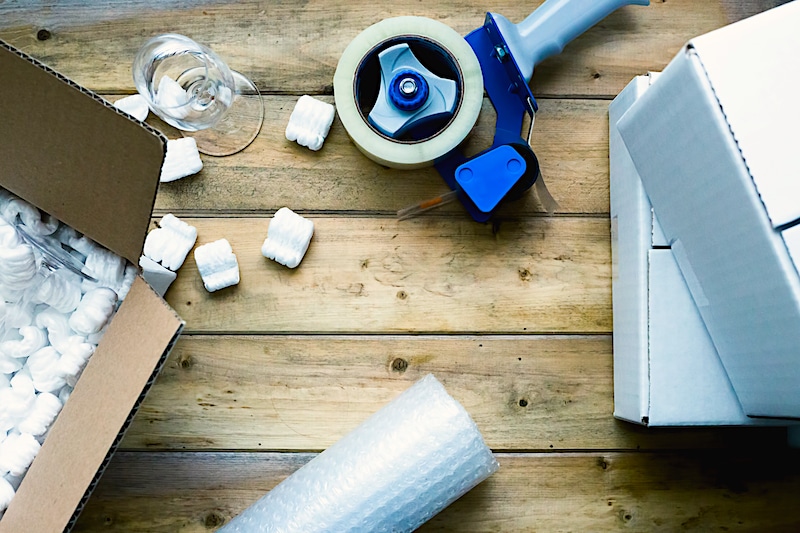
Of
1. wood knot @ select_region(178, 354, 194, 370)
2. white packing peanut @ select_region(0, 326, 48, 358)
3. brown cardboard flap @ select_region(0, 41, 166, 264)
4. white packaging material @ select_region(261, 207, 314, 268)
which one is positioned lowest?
white packing peanut @ select_region(0, 326, 48, 358)

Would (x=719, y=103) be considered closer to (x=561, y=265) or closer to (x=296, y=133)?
(x=561, y=265)

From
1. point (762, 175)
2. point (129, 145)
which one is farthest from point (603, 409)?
point (129, 145)

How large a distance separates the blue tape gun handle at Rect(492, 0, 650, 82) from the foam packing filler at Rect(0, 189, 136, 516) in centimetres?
Result: 49

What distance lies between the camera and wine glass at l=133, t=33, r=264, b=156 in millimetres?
737

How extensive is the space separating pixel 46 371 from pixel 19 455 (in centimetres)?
8

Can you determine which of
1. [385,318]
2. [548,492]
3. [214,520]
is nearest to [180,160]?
[385,318]

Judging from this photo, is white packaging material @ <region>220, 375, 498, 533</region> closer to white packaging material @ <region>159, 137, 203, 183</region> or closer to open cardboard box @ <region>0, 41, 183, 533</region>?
open cardboard box @ <region>0, 41, 183, 533</region>

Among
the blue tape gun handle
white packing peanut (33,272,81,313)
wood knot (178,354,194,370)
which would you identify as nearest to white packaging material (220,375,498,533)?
wood knot (178,354,194,370)

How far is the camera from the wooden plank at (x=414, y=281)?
792 millimetres

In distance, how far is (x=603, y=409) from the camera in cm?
79

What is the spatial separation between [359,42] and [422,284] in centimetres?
29

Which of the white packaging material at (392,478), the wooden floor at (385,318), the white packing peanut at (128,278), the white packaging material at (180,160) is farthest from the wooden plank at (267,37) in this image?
the white packaging material at (392,478)

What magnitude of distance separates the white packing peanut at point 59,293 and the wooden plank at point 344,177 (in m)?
0.19

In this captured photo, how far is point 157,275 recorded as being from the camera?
0.76 meters
